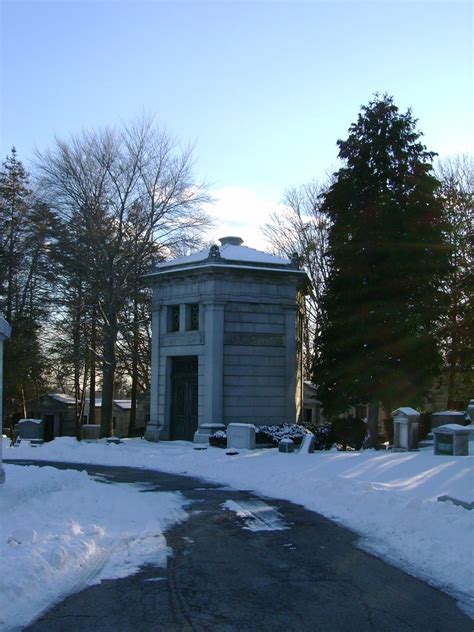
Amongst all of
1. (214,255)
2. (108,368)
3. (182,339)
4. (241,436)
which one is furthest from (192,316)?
Answer: (108,368)

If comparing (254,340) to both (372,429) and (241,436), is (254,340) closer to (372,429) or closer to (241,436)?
(241,436)

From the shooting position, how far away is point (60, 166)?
1161 inches

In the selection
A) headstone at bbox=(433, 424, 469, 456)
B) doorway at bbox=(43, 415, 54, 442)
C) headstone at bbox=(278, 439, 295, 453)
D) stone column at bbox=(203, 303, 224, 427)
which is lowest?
doorway at bbox=(43, 415, 54, 442)

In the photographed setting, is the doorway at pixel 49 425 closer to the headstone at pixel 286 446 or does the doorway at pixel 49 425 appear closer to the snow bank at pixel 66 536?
the headstone at pixel 286 446

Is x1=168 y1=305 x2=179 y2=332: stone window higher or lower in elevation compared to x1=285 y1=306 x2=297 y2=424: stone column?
higher

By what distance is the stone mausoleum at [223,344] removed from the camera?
77.0 ft

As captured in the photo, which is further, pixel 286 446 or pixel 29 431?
pixel 29 431

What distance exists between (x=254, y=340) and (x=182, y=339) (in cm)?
287

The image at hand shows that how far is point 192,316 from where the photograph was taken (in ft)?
82.1

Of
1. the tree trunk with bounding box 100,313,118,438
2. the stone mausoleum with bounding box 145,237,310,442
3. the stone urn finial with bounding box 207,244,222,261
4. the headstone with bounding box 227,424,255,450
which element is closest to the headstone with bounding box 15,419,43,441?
the tree trunk with bounding box 100,313,118,438

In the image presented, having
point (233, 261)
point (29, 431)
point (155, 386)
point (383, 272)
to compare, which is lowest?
point (29, 431)

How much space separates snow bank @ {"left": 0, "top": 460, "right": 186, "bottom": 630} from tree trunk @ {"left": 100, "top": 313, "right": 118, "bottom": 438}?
681 inches

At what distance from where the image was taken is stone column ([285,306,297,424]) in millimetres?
24094

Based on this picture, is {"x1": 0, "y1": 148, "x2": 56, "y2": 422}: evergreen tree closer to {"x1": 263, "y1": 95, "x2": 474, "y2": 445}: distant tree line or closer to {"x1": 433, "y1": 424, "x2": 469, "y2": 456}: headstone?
{"x1": 263, "y1": 95, "x2": 474, "y2": 445}: distant tree line
